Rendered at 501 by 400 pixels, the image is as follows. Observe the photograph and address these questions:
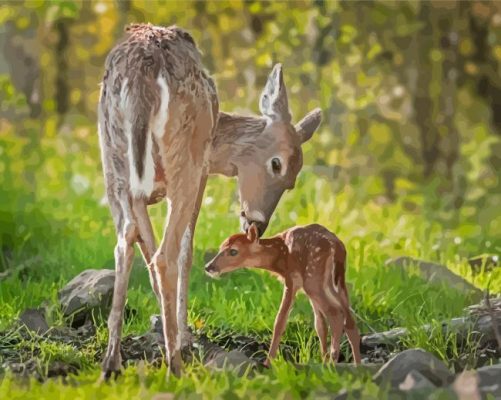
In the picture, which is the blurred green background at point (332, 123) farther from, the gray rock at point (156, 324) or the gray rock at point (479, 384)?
the gray rock at point (479, 384)

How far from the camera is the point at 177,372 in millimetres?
6402

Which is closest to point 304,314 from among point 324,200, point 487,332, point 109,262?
point 487,332

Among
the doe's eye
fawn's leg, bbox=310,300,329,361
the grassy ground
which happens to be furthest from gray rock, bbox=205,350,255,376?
the doe's eye

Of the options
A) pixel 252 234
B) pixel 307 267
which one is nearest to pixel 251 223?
pixel 252 234

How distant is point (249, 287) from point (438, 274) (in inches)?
59.7

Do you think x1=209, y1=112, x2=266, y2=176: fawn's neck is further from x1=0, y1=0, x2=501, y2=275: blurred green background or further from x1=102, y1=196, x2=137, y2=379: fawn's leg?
x1=0, y1=0, x2=501, y2=275: blurred green background

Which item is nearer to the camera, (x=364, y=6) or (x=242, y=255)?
(x=242, y=255)

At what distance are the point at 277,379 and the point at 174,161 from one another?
1176mm

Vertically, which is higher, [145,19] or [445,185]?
[145,19]

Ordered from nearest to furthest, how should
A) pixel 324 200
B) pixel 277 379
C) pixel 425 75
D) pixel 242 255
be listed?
pixel 277 379 → pixel 242 255 → pixel 324 200 → pixel 425 75

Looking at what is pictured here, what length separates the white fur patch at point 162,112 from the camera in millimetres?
6305

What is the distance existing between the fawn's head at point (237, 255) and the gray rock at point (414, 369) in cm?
114

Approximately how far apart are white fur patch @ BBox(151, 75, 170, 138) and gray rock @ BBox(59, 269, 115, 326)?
85.3 inches

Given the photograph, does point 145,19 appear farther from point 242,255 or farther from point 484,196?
point 242,255
